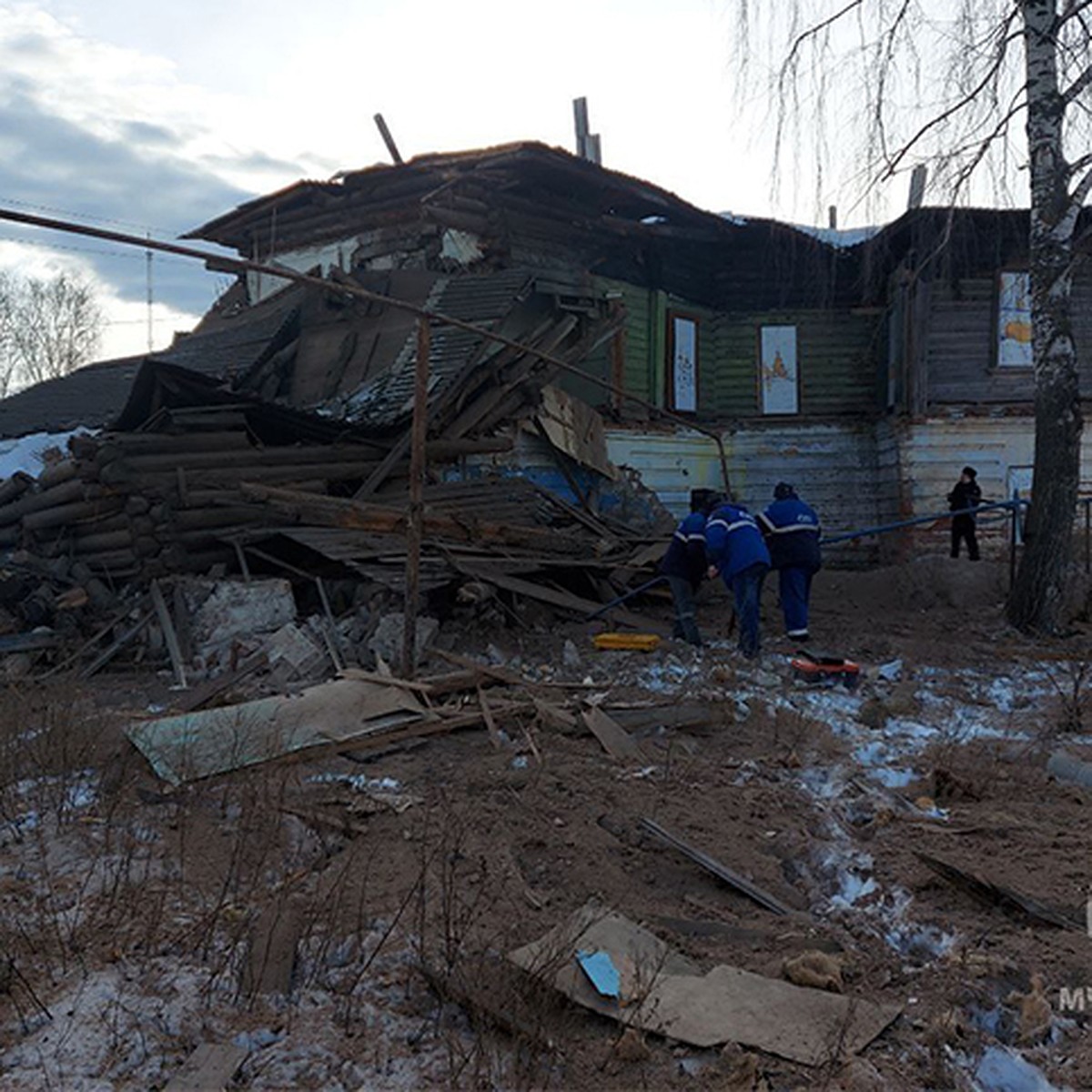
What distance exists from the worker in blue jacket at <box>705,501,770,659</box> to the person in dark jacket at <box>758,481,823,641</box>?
7.8 inches

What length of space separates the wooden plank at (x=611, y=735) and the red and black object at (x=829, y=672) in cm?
227

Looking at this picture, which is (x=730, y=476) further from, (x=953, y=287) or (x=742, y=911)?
(x=742, y=911)

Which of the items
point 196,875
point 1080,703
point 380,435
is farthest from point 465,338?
point 196,875

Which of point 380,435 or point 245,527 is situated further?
point 380,435

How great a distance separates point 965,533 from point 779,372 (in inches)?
203

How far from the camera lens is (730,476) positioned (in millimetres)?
18500

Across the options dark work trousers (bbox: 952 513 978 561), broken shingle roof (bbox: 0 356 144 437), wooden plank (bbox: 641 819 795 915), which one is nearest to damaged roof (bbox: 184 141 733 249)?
broken shingle roof (bbox: 0 356 144 437)

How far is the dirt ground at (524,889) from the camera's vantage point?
276 cm

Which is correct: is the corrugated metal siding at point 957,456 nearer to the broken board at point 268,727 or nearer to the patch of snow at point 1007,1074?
the broken board at point 268,727

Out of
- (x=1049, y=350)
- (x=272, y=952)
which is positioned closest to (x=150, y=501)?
(x=272, y=952)

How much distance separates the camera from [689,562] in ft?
31.2

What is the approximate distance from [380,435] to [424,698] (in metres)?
4.89

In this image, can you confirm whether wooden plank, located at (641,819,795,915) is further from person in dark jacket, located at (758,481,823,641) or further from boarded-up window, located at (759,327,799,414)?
boarded-up window, located at (759,327,799,414)

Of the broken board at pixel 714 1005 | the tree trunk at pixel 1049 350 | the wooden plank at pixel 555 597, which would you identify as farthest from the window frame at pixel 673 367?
the broken board at pixel 714 1005
